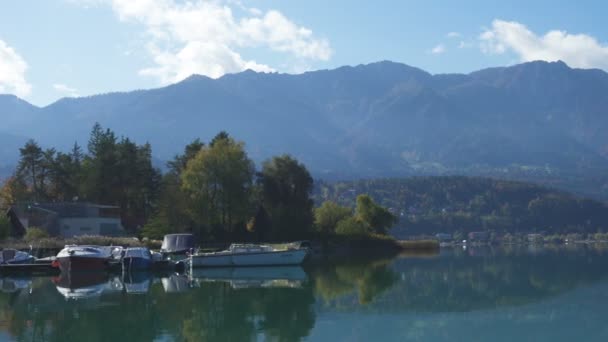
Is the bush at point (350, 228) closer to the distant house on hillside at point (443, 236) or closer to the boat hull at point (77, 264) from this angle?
the boat hull at point (77, 264)

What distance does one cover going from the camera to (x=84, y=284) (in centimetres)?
4053

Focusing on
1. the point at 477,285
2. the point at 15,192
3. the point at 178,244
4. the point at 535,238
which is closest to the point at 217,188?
the point at 178,244

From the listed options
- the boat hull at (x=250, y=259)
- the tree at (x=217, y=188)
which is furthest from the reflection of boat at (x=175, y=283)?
the tree at (x=217, y=188)

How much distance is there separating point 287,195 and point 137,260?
90.6 feet

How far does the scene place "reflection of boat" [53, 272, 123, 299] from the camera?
35.3 metres

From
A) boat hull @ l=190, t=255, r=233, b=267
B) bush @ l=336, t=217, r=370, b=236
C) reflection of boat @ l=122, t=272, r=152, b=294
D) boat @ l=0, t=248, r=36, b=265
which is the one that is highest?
bush @ l=336, t=217, r=370, b=236

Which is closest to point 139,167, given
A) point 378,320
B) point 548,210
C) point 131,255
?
point 131,255

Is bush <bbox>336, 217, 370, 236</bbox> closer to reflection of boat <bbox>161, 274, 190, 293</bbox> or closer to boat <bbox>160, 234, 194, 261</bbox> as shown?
boat <bbox>160, 234, 194, 261</bbox>

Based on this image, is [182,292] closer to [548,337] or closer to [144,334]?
[144,334]

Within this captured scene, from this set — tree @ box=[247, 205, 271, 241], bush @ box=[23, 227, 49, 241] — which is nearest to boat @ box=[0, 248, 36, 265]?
bush @ box=[23, 227, 49, 241]

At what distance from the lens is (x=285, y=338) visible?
2300cm

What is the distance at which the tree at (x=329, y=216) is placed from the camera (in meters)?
81.1

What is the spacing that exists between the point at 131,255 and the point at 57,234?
2360 centimetres

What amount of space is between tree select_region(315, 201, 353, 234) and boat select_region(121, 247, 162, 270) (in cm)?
3171
